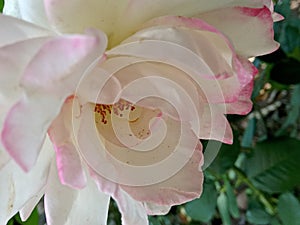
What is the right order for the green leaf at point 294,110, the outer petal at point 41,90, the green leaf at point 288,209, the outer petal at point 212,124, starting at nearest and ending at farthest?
the outer petal at point 41,90, the outer petal at point 212,124, the green leaf at point 288,209, the green leaf at point 294,110

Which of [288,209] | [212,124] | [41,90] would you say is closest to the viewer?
[41,90]

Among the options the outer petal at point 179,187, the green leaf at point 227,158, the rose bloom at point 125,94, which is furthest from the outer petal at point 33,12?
the green leaf at point 227,158

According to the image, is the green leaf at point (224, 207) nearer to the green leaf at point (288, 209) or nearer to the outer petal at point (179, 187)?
the green leaf at point (288, 209)

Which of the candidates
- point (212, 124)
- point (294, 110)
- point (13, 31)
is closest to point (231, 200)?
point (294, 110)

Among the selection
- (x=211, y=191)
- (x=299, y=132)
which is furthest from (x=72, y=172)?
(x=299, y=132)

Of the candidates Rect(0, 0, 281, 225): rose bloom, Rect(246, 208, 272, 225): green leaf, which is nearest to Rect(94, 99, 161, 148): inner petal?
Rect(0, 0, 281, 225): rose bloom

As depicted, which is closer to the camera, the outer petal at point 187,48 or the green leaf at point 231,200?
the outer petal at point 187,48

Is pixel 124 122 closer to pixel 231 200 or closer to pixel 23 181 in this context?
pixel 23 181

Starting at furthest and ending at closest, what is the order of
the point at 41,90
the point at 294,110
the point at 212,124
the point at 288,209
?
1. the point at 294,110
2. the point at 288,209
3. the point at 212,124
4. the point at 41,90
